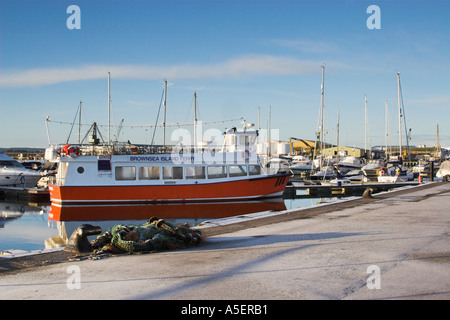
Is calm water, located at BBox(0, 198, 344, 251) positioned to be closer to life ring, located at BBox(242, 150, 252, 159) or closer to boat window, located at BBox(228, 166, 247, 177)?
boat window, located at BBox(228, 166, 247, 177)

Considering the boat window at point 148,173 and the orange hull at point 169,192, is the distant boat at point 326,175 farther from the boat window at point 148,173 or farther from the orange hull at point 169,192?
the boat window at point 148,173

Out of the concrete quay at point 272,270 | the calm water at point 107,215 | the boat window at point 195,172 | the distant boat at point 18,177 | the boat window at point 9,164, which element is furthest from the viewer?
the boat window at point 9,164

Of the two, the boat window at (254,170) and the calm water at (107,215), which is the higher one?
the boat window at (254,170)

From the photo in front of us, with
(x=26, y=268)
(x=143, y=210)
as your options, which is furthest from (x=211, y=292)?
(x=143, y=210)

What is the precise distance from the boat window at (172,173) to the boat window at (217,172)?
1731 millimetres

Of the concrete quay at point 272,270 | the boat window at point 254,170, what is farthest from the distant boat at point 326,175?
the concrete quay at point 272,270

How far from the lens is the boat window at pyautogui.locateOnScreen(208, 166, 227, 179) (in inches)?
1077

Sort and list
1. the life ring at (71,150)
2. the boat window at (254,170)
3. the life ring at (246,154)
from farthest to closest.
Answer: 1. the life ring at (246,154)
2. the boat window at (254,170)
3. the life ring at (71,150)

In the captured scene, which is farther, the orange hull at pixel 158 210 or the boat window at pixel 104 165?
the boat window at pixel 104 165

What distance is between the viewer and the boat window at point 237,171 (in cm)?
2739

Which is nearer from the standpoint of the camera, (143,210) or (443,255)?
(443,255)
